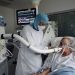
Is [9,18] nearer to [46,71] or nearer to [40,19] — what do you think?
[40,19]

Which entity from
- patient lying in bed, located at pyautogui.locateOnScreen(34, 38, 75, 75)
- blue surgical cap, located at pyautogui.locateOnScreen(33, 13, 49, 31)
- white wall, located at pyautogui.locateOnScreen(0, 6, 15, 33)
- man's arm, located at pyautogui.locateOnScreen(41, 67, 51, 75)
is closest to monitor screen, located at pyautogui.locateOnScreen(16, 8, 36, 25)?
blue surgical cap, located at pyautogui.locateOnScreen(33, 13, 49, 31)

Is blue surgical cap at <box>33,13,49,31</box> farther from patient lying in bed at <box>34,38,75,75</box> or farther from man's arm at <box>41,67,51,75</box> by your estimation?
man's arm at <box>41,67,51,75</box>

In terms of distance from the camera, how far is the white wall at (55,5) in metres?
3.19

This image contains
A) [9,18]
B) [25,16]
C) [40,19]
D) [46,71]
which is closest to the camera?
[46,71]

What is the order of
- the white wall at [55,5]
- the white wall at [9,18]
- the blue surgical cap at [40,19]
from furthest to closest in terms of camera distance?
the white wall at [9,18], the white wall at [55,5], the blue surgical cap at [40,19]

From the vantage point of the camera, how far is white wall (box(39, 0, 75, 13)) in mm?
3187

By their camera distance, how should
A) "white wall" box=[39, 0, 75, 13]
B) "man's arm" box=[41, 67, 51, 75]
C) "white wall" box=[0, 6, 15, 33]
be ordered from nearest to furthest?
"man's arm" box=[41, 67, 51, 75] → "white wall" box=[39, 0, 75, 13] → "white wall" box=[0, 6, 15, 33]

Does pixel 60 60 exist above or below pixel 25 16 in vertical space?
below

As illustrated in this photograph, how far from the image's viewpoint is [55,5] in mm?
3463

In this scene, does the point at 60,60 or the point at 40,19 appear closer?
the point at 60,60

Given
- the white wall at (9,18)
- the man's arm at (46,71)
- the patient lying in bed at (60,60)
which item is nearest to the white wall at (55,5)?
the white wall at (9,18)

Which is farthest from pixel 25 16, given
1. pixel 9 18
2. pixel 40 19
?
pixel 9 18

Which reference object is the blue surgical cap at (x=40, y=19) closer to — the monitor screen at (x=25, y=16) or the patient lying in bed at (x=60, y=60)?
the patient lying in bed at (x=60, y=60)

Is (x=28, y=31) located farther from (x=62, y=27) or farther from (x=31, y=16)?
(x=31, y=16)
